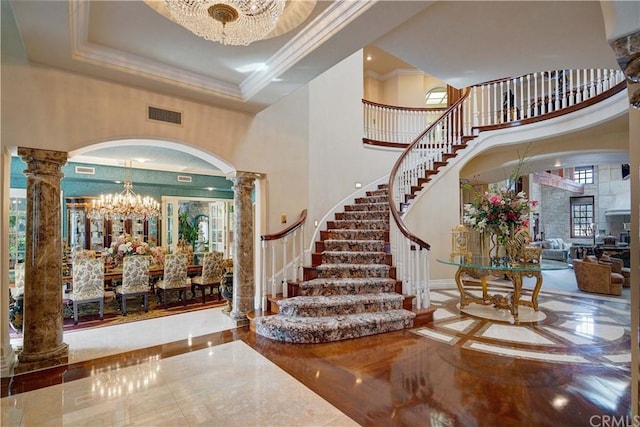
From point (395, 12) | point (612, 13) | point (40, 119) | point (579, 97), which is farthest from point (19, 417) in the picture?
point (579, 97)

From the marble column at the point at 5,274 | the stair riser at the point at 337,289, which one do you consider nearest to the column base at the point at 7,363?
the marble column at the point at 5,274

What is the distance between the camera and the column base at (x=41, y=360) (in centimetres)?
287

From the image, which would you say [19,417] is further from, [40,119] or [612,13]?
[612,13]

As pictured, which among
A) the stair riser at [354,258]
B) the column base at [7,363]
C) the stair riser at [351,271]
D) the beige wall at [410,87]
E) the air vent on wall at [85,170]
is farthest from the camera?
the beige wall at [410,87]

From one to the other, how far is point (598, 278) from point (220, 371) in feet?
22.5

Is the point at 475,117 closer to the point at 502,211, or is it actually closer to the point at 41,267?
the point at 502,211

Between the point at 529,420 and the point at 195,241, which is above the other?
the point at 195,241

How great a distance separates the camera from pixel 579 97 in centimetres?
556

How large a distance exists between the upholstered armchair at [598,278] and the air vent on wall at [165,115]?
7576mm

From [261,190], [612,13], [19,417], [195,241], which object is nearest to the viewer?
[612,13]

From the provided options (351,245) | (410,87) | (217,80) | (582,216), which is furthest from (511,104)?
(582,216)

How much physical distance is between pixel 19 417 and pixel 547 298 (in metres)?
6.94

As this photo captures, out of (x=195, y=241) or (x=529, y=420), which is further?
(x=195, y=241)

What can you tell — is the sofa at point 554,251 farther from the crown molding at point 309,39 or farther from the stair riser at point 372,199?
the crown molding at point 309,39
